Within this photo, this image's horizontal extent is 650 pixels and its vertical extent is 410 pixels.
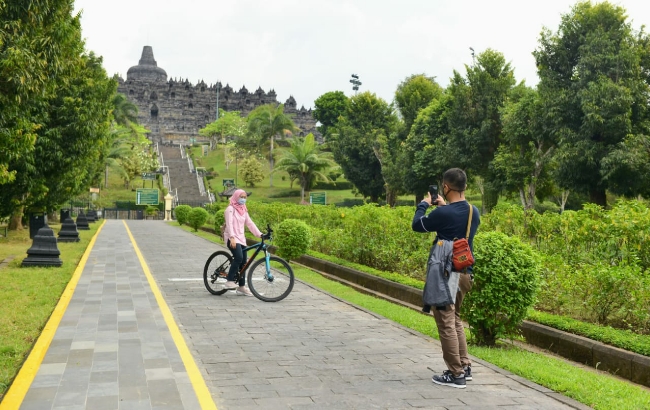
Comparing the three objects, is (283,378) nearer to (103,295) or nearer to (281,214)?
(103,295)

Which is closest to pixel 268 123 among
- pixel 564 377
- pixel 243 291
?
pixel 243 291

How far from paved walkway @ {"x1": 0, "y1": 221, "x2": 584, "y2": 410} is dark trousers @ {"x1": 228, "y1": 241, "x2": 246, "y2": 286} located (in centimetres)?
41

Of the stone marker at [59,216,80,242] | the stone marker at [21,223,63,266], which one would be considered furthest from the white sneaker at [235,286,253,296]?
the stone marker at [59,216,80,242]

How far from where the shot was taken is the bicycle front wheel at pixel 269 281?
9438 mm

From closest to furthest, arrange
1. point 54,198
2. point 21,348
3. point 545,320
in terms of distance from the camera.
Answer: point 21,348
point 545,320
point 54,198

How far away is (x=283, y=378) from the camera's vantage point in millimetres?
5203

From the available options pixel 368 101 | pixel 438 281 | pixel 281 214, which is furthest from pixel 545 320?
pixel 368 101

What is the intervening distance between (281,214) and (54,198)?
7.88m

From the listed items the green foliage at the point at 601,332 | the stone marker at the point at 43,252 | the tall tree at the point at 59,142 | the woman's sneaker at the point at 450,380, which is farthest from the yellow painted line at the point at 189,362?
the tall tree at the point at 59,142

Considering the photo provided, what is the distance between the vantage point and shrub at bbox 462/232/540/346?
6.05m

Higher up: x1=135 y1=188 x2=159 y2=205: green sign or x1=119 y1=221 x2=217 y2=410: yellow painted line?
x1=135 y1=188 x2=159 y2=205: green sign

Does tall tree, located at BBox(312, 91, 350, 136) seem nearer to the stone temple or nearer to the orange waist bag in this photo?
the stone temple

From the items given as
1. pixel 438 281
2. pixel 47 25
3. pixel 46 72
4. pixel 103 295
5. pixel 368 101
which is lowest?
pixel 103 295

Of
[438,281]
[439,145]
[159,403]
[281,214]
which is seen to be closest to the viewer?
[159,403]
